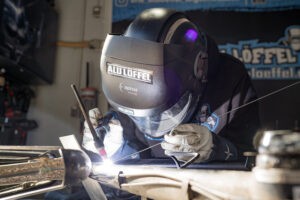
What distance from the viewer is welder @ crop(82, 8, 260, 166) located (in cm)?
90

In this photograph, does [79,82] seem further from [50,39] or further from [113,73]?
[113,73]

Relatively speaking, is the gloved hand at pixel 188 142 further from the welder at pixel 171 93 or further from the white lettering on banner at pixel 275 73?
the white lettering on banner at pixel 275 73

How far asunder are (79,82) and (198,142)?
1.66m

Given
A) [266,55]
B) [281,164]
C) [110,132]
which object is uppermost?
[266,55]

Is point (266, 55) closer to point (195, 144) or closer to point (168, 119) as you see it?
point (168, 119)

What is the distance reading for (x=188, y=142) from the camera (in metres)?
0.82

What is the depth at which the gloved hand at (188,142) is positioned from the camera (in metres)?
0.80

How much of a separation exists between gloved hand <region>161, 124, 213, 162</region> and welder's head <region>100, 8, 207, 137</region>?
0.40 ft

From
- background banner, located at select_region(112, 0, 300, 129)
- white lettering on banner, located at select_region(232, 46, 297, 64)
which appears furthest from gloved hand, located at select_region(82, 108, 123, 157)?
white lettering on banner, located at select_region(232, 46, 297, 64)

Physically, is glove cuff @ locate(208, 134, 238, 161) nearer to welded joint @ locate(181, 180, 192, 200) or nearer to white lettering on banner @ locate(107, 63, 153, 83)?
white lettering on banner @ locate(107, 63, 153, 83)

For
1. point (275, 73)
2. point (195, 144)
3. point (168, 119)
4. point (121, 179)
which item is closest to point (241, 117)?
point (168, 119)

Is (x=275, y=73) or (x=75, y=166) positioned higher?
(x=275, y=73)

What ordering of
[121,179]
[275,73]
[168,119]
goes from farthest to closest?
[275,73] < [168,119] < [121,179]

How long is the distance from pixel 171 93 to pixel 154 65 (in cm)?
9
